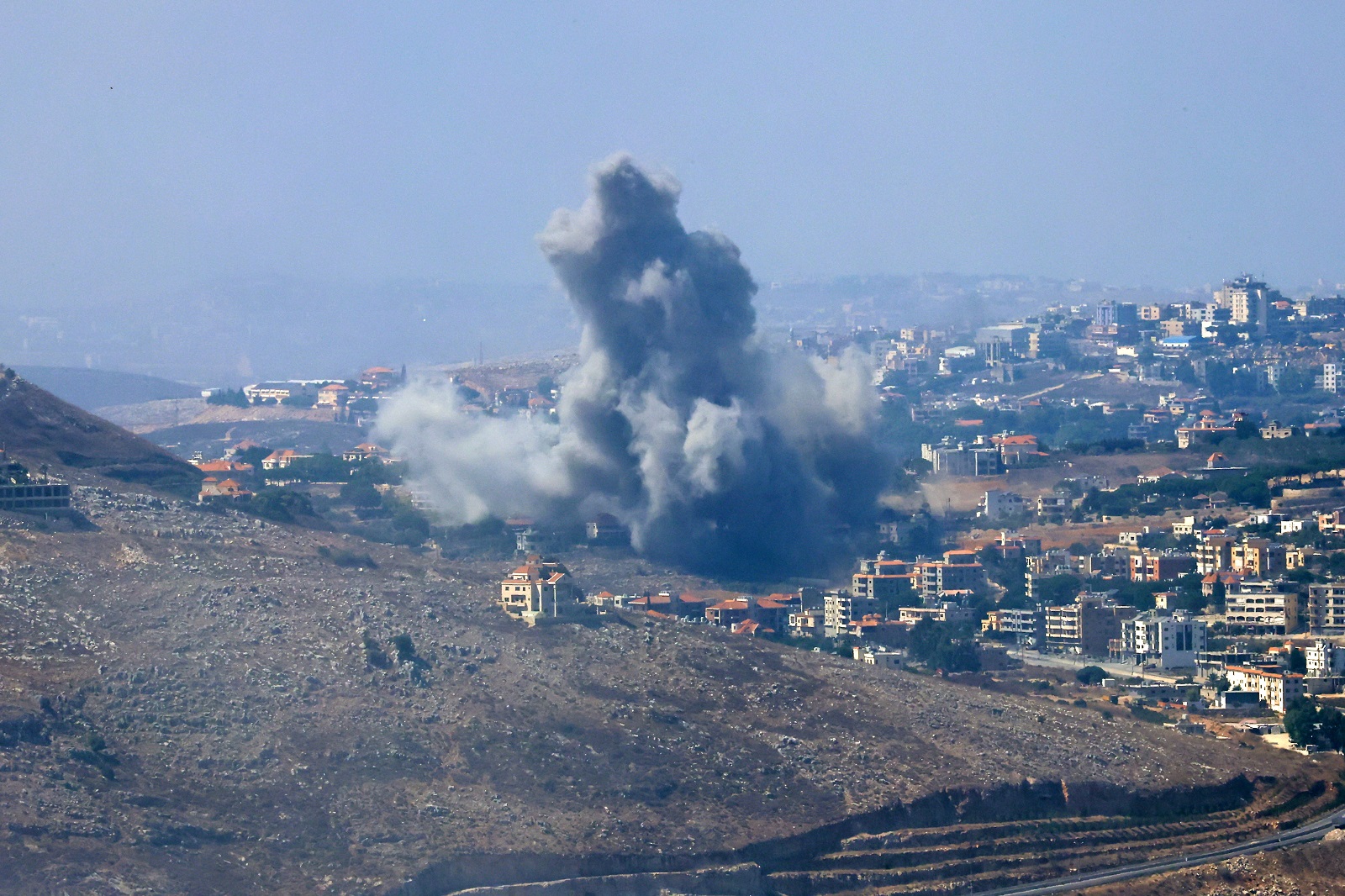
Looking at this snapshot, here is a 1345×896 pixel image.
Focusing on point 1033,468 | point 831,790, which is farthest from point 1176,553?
point 831,790

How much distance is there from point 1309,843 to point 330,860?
850 inches

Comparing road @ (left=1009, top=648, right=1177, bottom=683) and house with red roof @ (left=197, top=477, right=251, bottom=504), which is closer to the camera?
road @ (left=1009, top=648, right=1177, bottom=683)

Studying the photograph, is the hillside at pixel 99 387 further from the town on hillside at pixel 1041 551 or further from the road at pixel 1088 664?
the road at pixel 1088 664

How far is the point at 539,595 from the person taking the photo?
2443 inches

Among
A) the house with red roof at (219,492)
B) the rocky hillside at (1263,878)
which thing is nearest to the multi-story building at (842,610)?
the house with red roof at (219,492)

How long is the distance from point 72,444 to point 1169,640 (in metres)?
32.1

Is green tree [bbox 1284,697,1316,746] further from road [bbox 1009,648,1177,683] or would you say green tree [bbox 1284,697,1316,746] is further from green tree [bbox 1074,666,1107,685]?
green tree [bbox 1074,666,1107,685]

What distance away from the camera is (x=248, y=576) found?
59.8 meters

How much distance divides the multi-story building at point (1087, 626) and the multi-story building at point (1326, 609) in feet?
17.4

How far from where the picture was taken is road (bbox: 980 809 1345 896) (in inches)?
1994

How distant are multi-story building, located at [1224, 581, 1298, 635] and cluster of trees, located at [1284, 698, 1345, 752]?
13593mm

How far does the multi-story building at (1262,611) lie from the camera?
247 ft

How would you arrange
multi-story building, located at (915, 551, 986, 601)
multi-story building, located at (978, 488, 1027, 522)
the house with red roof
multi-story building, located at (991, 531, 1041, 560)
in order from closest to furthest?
the house with red roof
multi-story building, located at (915, 551, 986, 601)
multi-story building, located at (991, 531, 1041, 560)
multi-story building, located at (978, 488, 1027, 522)

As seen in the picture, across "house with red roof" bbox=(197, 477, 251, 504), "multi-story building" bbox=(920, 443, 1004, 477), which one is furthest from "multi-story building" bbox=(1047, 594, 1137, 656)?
"multi-story building" bbox=(920, 443, 1004, 477)
